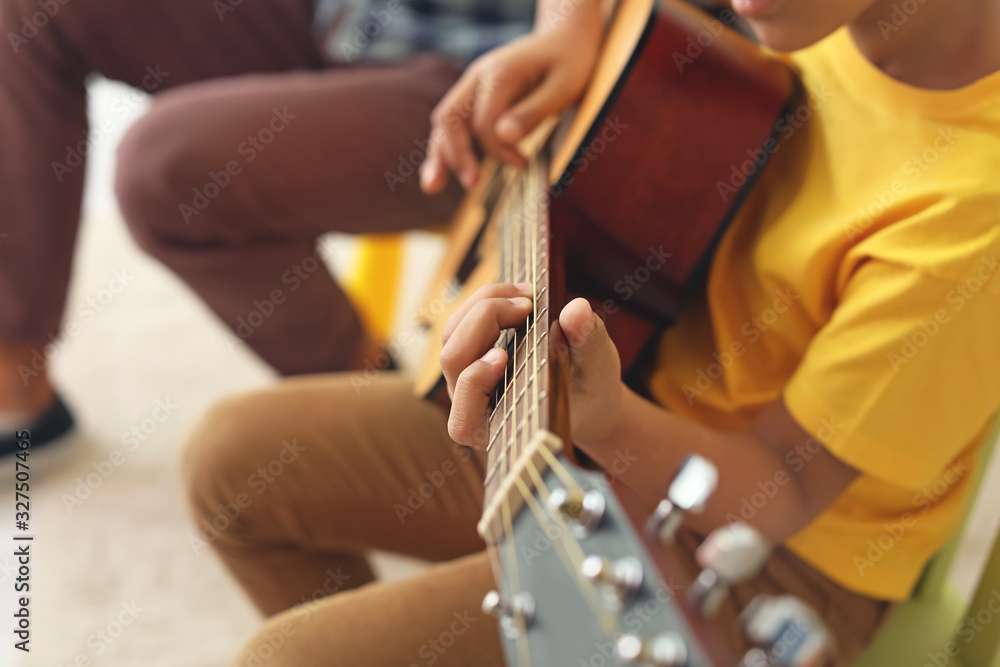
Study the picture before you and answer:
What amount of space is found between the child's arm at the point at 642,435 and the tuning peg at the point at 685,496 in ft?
0.39

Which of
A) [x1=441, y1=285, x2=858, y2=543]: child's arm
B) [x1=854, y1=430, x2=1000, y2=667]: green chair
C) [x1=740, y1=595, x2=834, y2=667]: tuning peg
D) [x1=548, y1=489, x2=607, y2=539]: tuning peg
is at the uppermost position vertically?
[x1=740, y1=595, x2=834, y2=667]: tuning peg

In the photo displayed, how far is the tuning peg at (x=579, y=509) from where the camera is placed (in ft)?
0.94

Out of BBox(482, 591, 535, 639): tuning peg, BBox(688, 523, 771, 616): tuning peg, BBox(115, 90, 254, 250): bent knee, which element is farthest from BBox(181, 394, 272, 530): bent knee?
BBox(688, 523, 771, 616): tuning peg

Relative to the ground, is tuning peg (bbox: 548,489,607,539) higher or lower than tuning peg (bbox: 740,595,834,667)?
lower

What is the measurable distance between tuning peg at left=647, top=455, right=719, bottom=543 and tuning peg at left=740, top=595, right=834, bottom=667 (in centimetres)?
4

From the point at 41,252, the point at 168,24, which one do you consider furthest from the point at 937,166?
the point at 41,252

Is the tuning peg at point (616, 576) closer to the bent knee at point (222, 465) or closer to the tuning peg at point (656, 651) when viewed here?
the tuning peg at point (656, 651)

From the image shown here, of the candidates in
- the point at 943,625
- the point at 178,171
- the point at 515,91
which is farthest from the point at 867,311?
the point at 178,171

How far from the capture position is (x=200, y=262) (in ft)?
2.94

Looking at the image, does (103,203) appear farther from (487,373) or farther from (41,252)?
(487,373)

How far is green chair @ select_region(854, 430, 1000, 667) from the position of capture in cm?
50

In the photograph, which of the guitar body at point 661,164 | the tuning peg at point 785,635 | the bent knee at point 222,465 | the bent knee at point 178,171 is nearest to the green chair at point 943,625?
the guitar body at point 661,164

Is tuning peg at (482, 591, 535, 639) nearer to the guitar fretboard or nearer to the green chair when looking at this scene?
the guitar fretboard

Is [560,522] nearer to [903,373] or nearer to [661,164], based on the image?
[903,373]
